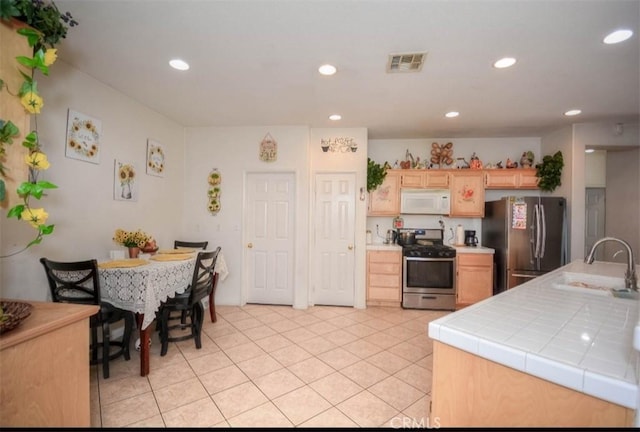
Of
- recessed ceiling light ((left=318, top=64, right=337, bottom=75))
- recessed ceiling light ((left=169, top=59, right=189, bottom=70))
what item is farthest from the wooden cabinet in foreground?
recessed ceiling light ((left=169, top=59, right=189, bottom=70))

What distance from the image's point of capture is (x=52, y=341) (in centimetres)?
113

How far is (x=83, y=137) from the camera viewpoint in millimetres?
2490

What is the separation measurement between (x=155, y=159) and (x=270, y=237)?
1772 mm

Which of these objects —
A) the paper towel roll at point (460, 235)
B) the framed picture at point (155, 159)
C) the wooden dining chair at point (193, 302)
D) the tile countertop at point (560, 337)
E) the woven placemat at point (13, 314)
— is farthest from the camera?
the paper towel roll at point (460, 235)

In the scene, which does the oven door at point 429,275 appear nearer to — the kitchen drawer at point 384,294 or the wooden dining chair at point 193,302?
the kitchen drawer at point 384,294

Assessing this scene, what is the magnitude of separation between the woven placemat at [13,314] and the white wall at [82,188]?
107 centimetres

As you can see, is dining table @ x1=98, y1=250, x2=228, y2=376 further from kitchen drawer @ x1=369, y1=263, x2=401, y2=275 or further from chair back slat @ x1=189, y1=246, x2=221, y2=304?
kitchen drawer @ x1=369, y1=263, x2=401, y2=275

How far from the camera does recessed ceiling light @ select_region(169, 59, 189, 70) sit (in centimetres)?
224

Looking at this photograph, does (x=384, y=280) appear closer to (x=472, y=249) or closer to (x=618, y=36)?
(x=472, y=249)

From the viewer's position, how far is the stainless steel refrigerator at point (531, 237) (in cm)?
361

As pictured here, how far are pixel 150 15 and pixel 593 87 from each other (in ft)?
12.3

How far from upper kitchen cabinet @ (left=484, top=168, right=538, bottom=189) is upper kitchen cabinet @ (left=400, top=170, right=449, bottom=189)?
2.02 feet

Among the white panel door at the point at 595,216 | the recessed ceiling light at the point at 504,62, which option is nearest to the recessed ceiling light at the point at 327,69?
the recessed ceiling light at the point at 504,62

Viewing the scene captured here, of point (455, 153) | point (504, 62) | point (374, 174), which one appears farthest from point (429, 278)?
point (504, 62)
